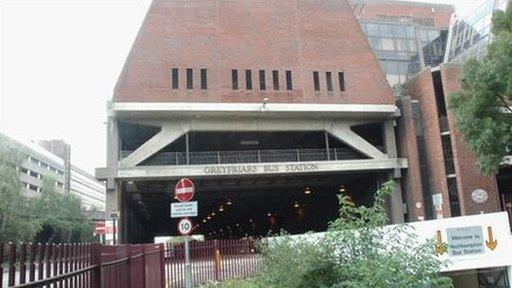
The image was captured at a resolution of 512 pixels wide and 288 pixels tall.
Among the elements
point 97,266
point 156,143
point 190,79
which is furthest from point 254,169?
point 97,266

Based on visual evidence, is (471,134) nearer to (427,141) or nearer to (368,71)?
(427,141)

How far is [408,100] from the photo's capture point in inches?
1592

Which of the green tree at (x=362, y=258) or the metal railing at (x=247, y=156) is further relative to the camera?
the metal railing at (x=247, y=156)

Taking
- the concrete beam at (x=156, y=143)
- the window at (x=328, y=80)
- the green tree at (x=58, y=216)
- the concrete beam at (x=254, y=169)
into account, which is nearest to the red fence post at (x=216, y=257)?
the concrete beam at (x=254, y=169)

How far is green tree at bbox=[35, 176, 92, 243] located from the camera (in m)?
75.2

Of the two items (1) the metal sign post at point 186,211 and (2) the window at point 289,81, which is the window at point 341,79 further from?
(1) the metal sign post at point 186,211

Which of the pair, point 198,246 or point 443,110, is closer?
point 198,246

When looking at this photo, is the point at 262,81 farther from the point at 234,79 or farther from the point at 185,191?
the point at 185,191

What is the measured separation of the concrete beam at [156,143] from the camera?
119ft

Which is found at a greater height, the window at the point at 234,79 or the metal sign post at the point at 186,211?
the window at the point at 234,79

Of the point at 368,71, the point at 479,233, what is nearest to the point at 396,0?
the point at 368,71

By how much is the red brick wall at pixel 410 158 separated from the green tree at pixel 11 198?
35.5 m

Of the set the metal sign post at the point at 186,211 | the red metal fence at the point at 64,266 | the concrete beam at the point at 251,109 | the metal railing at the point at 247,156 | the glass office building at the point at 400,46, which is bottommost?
the red metal fence at the point at 64,266

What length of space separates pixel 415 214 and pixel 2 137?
1611 inches
